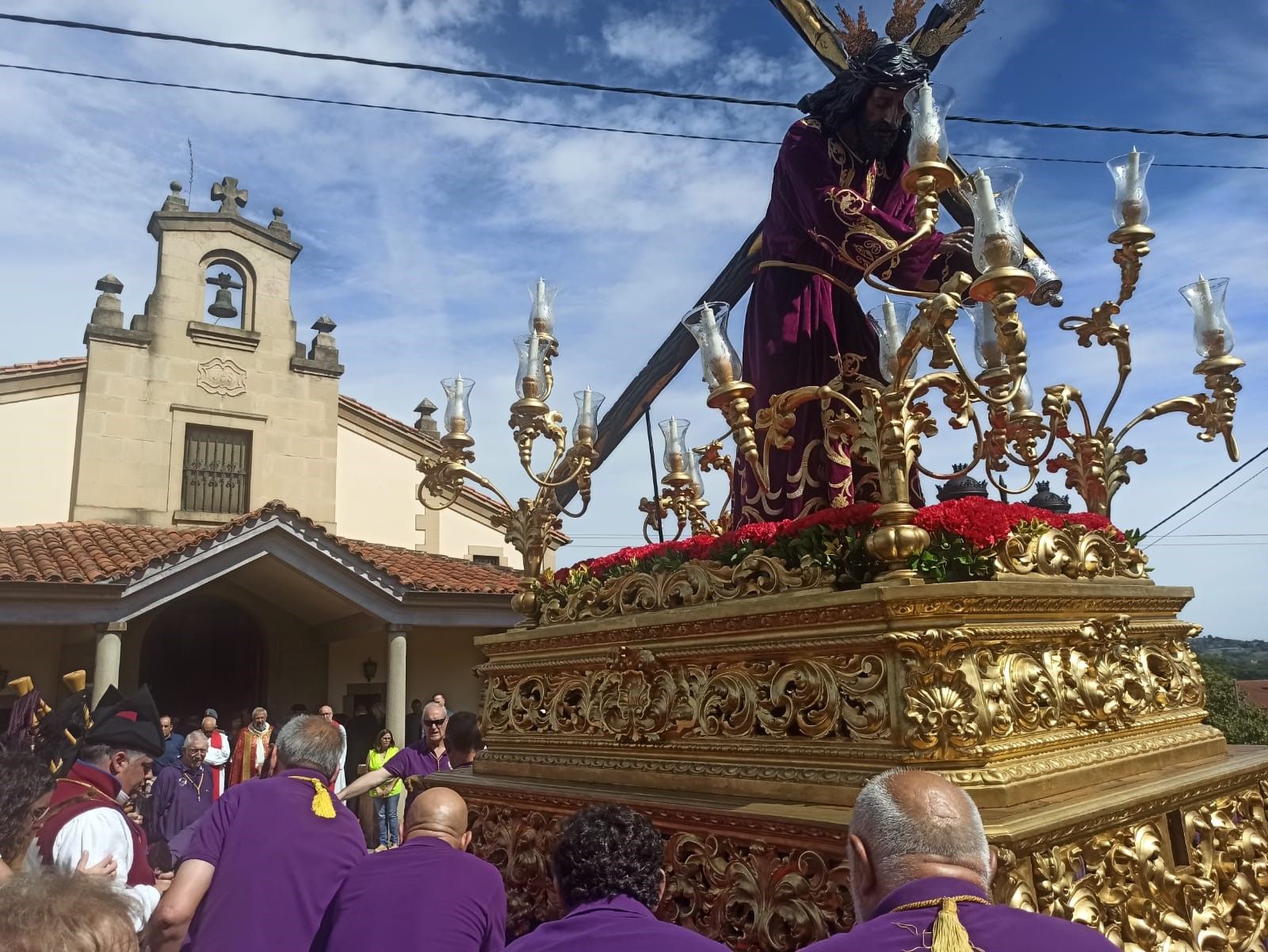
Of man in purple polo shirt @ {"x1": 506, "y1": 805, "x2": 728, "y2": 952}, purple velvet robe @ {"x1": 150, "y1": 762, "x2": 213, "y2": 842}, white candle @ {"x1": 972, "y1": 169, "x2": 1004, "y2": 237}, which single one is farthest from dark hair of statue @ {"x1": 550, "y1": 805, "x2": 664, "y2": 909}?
purple velvet robe @ {"x1": 150, "y1": 762, "x2": 213, "y2": 842}

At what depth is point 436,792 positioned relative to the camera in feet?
9.48

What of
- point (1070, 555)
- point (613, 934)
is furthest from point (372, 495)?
point (613, 934)

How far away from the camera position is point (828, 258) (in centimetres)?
413

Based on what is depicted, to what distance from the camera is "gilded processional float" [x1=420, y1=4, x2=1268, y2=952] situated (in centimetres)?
246

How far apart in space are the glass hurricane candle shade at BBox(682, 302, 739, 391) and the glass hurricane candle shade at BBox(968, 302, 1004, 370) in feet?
4.25

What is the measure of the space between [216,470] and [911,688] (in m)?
15.5

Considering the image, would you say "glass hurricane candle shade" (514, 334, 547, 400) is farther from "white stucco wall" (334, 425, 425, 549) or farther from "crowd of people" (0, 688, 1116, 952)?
"white stucco wall" (334, 425, 425, 549)

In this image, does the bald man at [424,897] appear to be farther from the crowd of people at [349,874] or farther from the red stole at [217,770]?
the red stole at [217,770]

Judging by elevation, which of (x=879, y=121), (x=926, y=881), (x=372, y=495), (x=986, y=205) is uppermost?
(x=372, y=495)

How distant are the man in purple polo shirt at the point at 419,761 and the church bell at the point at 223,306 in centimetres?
1221

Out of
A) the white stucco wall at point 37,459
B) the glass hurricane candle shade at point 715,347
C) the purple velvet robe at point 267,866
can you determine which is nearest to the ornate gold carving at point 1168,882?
the glass hurricane candle shade at point 715,347

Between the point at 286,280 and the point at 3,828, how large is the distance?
52.0ft

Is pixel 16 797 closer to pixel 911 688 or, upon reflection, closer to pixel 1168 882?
pixel 911 688

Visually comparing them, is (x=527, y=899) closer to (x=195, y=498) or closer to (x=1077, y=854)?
(x=1077, y=854)
